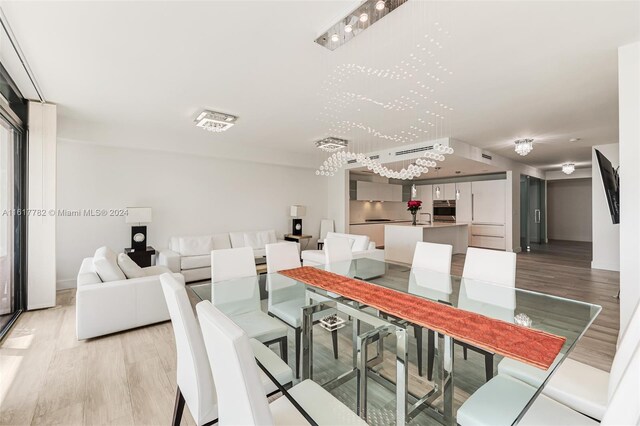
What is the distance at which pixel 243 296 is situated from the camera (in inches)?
94.3

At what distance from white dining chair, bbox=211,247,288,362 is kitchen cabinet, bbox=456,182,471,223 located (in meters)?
7.84

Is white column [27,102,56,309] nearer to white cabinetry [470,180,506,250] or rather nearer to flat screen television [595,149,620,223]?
flat screen television [595,149,620,223]

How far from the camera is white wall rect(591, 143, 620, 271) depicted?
5895mm

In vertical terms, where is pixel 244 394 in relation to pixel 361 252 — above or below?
above

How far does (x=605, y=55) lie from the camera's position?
8.51ft

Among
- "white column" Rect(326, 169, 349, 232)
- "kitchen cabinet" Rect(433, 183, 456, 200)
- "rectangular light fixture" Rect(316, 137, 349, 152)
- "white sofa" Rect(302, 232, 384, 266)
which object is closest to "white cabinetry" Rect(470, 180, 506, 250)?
"kitchen cabinet" Rect(433, 183, 456, 200)

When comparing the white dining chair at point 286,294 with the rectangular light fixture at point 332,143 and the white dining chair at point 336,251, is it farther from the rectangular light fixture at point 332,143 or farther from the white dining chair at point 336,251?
the rectangular light fixture at point 332,143

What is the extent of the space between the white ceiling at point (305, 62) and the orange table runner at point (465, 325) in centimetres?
208

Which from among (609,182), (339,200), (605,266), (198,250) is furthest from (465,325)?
(605,266)

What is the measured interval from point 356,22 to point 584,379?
8.38 ft

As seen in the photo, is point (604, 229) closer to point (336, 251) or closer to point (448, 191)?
point (448, 191)

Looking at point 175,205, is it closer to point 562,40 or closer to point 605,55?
point 562,40

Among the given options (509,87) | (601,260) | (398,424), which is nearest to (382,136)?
(509,87)

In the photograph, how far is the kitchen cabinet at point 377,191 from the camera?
29.2 ft
